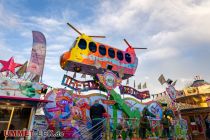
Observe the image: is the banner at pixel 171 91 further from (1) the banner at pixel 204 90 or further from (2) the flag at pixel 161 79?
(1) the banner at pixel 204 90

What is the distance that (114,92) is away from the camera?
21094 millimetres

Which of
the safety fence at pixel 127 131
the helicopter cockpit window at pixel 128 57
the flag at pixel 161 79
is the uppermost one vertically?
the helicopter cockpit window at pixel 128 57

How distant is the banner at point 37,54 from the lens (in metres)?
16.4

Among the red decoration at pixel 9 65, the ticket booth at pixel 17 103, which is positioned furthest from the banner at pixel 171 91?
the red decoration at pixel 9 65

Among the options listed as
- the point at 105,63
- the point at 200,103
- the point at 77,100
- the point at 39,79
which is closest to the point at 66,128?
the point at 77,100

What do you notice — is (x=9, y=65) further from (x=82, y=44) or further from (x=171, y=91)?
(x=171, y=91)

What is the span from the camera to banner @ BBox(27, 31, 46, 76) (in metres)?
16.4

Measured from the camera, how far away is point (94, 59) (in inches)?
848

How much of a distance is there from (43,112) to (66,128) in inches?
93.0

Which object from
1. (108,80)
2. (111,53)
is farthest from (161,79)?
(108,80)

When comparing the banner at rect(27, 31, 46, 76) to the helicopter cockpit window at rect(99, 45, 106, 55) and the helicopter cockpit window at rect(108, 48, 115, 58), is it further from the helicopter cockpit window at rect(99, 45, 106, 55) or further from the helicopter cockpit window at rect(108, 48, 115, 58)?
the helicopter cockpit window at rect(108, 48, 115, 58)

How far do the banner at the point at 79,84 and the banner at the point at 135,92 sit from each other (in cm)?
331

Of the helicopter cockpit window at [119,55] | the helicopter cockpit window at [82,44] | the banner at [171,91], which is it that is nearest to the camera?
the helicopter cockpit window at [82,44]

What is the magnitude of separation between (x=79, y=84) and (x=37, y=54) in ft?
18.4
